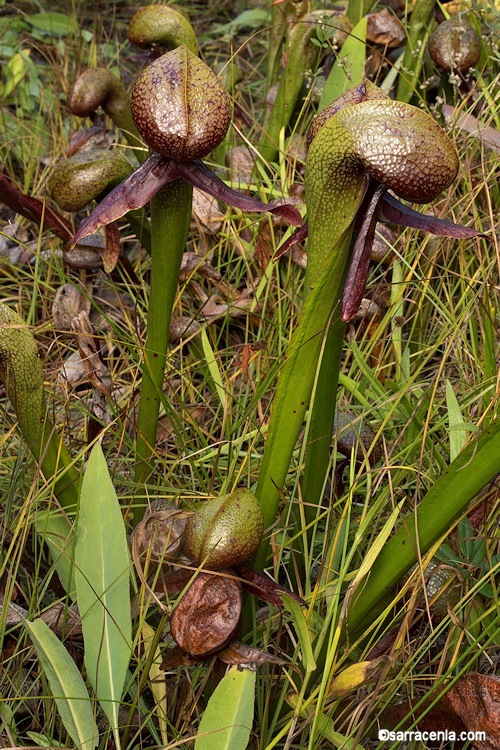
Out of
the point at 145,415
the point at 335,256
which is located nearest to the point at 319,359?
the point at 335,256

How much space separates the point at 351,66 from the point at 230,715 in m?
1.60

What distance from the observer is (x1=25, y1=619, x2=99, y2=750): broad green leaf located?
1.11m

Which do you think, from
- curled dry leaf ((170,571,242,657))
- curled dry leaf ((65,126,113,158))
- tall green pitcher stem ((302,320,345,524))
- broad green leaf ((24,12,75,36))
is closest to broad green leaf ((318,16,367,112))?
curled dry leaf ((65,126,113,158))

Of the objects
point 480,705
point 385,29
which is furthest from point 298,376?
point 385,29

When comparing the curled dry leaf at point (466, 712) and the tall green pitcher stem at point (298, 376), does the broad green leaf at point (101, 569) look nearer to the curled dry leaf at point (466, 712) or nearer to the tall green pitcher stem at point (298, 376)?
the tall green pitcher stem at point (298, 376)

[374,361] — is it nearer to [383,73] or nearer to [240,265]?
[240,265]

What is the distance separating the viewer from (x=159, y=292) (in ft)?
4.09

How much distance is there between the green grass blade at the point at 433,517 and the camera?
98cm

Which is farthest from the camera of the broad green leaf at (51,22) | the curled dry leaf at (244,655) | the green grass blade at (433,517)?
the broad green leaf at (51,22)

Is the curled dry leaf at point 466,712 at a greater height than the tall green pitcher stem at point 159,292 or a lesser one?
lesser

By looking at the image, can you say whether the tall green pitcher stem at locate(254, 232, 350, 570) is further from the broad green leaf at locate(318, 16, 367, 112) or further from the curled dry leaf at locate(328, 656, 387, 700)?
the broad green leaf at locate(318, 16, 367, 112)

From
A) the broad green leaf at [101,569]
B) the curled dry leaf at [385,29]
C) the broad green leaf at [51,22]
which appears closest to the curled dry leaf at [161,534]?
the broad green leaf at [101,569]

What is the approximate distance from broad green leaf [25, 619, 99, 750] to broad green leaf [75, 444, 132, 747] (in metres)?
0.04

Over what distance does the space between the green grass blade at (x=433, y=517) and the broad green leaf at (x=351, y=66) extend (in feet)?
4.26
